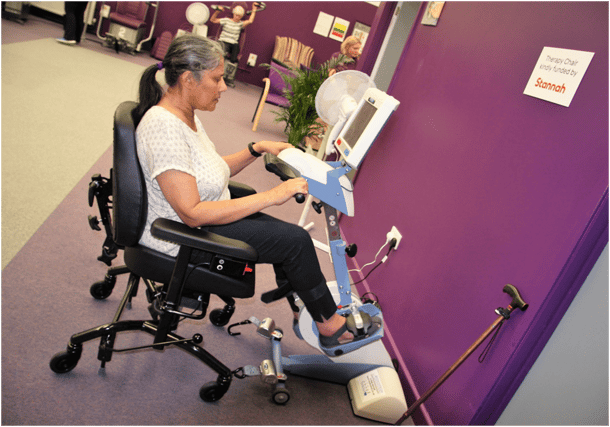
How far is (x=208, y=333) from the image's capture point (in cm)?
203

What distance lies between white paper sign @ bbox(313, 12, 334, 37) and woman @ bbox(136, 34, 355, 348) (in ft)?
24.1

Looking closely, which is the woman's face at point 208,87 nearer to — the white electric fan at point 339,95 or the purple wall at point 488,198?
the white electric fan at point 339,95

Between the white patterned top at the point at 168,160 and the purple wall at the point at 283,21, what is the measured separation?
726cm

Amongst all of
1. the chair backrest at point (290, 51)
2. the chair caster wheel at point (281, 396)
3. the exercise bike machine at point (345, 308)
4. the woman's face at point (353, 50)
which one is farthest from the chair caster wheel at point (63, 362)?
the chair backrest at point (290, 51)

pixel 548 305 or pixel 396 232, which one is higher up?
pixel 548 305

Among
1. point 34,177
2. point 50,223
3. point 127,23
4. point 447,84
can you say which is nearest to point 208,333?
point 50,223

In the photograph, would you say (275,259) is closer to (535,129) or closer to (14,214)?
(535,129)

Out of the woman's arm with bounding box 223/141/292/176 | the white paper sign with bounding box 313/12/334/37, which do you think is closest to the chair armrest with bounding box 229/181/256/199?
the woman's arm with bounding box 223/141/292/176

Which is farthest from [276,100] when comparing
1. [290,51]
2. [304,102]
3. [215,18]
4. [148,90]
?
[148,90]

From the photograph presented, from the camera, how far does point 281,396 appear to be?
67.7 inches

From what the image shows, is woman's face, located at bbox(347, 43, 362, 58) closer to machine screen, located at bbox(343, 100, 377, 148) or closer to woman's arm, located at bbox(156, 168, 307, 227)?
machine screen, located at bbox(343, 100, 377, 148)

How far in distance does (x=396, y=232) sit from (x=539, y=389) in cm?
114

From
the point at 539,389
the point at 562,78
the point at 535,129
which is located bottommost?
the point at 539,389

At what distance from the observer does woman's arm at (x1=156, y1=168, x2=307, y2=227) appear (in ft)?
4.51
